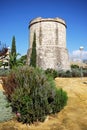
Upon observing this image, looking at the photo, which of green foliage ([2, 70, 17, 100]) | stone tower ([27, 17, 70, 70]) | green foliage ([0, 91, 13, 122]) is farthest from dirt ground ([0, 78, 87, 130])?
stone tower ([27, 17, 70, 70])

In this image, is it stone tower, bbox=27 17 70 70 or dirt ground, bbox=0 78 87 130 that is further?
stone tower, bbox=27 17 70 70

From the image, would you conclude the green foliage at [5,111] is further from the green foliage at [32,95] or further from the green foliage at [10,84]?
the green foliage at [10,84]

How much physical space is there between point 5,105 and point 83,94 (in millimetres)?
5982

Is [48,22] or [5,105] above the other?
[48,22]

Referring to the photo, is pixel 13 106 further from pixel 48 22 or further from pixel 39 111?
pixel 48 22

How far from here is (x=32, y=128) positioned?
708 cm

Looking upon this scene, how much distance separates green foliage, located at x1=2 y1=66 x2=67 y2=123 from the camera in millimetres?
7363

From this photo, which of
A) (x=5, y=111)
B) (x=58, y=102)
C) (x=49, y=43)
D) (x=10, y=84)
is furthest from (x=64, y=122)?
(x=49, y=43)

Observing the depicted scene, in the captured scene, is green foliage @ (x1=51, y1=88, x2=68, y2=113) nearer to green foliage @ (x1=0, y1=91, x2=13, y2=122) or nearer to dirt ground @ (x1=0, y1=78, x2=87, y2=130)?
dirt ground @ (x1=0, y1=78, x2=87, y2=130)

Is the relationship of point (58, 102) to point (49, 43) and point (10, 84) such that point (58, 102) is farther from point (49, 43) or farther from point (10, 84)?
point (49, 43)

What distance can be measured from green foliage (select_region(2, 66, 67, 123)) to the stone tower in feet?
91.6

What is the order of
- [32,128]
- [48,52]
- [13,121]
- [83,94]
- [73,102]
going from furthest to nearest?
[48,52]
[83,94]
[73,102]
[13,121]
[32,128]

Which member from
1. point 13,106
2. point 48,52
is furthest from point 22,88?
point 48,52

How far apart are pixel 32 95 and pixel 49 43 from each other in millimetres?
29428
